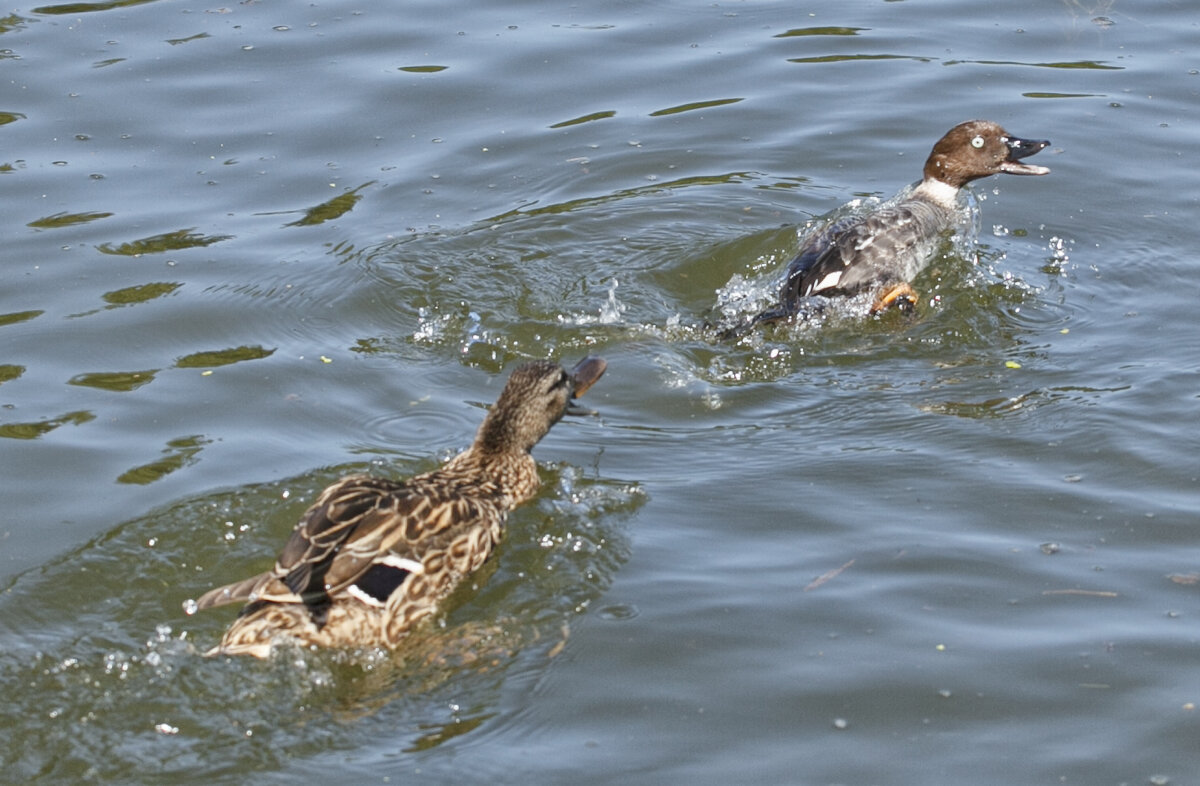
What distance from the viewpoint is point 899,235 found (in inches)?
397

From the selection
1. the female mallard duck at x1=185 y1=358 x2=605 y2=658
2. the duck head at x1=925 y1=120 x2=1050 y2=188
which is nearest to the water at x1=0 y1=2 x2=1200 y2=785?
the female mallard duck at x1=185 y1=358 x2=605 y2=658

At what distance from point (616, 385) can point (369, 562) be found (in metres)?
2.61

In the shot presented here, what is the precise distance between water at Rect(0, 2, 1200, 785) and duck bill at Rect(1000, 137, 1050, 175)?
35 cm

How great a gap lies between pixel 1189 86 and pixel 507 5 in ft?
19.7

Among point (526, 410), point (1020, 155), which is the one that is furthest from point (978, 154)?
point (526, 410)

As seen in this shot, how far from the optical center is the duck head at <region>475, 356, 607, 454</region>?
7.23m

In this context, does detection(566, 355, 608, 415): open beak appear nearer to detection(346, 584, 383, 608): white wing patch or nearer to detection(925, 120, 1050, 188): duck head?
detection(346, 584, 383, 608): white wing patch

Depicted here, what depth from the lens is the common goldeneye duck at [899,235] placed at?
9.56 metres

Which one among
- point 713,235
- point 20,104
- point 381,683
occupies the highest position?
point 20,104

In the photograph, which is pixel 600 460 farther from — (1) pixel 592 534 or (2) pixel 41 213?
(2) pixel 41 213

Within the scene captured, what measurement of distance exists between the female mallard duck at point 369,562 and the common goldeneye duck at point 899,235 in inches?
114

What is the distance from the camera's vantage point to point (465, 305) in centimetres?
930

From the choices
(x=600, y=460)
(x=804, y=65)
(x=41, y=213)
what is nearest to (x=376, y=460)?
(x=600, y=460)

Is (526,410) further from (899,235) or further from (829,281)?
(899,235)
